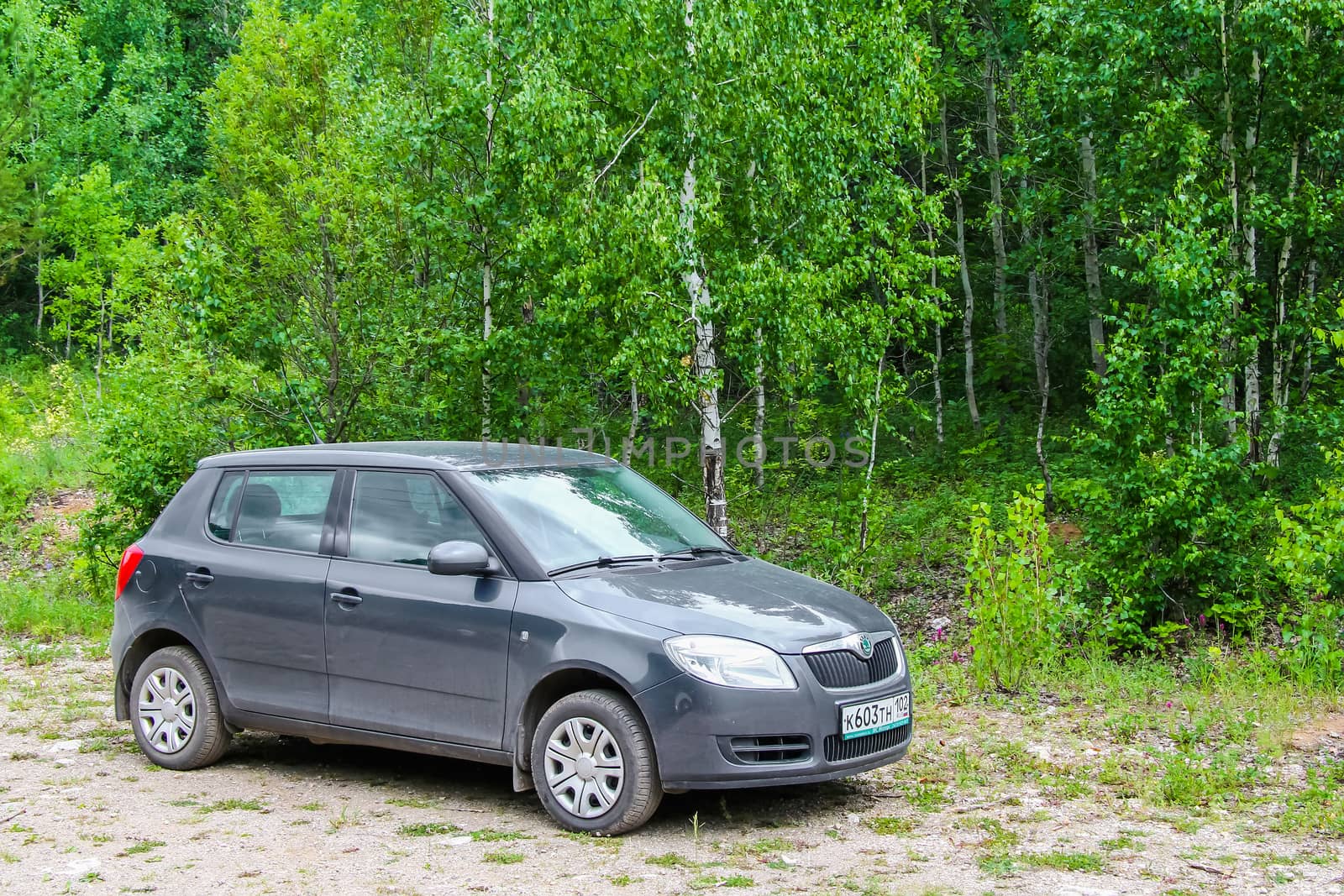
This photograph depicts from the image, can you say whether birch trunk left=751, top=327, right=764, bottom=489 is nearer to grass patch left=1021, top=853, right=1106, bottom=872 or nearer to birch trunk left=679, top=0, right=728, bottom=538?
birch trunk left=679, top=0, right=728, bottom=538

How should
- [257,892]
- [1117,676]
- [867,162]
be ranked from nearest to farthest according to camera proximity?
[257,892] → [1117,676] → [867,162]

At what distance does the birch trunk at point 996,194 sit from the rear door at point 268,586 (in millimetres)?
15013

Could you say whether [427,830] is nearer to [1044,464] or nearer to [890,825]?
[890,825]

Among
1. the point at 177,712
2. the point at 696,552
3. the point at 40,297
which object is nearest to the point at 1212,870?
the point at 696,552

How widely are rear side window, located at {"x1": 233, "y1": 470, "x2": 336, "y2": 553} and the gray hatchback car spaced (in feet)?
0.04

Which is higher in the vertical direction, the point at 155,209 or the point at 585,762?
the point at 155,209

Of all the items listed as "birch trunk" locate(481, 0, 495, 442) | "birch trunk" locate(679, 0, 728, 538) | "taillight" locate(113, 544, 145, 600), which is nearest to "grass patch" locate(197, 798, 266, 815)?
"taillight" locate(113, 544, 145, 600)

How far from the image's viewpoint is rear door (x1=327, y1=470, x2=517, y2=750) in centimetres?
621

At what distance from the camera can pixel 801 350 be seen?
12422 mm

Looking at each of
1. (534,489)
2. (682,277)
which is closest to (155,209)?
(682,277)

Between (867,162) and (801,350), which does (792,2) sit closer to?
(867,162)

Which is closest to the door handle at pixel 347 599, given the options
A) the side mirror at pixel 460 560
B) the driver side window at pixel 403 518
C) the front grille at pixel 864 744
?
the driver side window at pixel 403 518

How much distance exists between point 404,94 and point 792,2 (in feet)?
15.5

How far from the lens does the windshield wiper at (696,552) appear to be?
6770 mm
